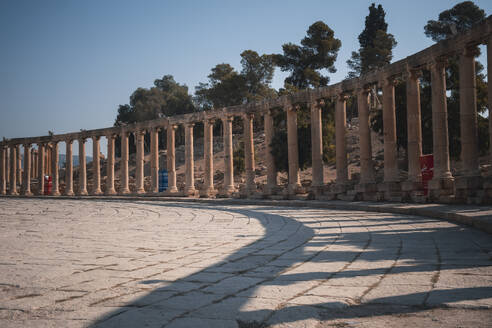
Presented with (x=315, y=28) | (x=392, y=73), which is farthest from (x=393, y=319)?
(x=315, y=28)

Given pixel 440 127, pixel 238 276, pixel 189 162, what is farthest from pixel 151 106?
pixel 238 276

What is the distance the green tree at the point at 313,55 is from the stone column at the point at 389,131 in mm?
40211

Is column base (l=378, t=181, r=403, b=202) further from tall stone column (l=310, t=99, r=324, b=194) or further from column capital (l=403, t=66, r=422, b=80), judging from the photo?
column capital (l=403, t=66, r=422, b=80)

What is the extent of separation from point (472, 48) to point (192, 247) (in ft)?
48.0

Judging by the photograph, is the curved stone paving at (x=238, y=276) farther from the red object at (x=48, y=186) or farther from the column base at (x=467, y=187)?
the red object at (x=48, y=186)

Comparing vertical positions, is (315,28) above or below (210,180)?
above

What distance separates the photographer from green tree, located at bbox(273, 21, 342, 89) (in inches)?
2451

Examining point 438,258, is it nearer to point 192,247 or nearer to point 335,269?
point 335,269

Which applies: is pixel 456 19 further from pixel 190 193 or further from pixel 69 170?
pixel 69 170

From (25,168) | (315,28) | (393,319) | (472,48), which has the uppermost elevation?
(315,28)

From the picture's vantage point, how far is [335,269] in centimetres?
641

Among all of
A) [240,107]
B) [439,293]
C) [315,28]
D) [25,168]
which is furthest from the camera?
[315,28]

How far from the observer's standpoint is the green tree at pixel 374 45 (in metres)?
62.4

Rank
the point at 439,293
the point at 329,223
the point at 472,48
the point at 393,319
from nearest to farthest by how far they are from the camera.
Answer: the point at 393,319
the point at 439,293
the point at 329,223
the point at 472,48
